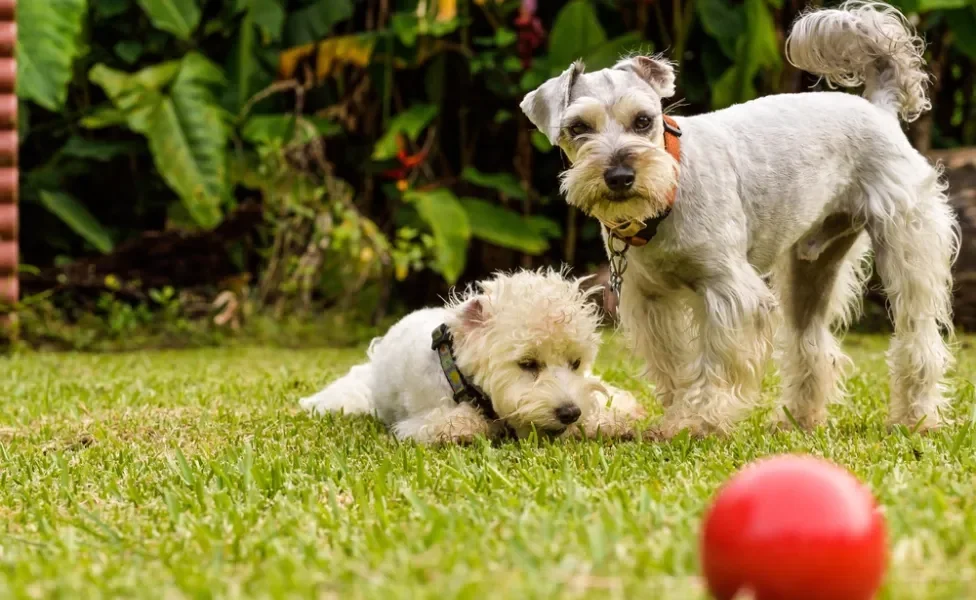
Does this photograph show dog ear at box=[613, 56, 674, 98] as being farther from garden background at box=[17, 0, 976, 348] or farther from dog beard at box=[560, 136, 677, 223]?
garden background at box=[17, 0, 976, 348]

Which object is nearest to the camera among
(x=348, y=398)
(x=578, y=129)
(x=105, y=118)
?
(x=578, y=129)

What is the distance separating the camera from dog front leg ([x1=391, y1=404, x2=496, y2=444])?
4.66m

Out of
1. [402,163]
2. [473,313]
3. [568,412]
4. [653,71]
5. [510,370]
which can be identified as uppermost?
[653,71]

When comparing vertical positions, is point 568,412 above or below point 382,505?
below

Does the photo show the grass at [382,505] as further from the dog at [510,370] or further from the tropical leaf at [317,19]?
the tropical leaf at [317,19]

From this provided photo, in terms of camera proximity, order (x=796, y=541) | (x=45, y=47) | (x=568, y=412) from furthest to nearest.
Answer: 1. (x=45, y=47)
2. (x=568, y=412)
3. (x=796, y=541)

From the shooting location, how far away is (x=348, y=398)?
575cm

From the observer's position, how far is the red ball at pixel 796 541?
216 centimetres

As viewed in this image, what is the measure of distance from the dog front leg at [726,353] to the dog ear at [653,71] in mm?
844

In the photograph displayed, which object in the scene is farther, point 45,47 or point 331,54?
point 331,54

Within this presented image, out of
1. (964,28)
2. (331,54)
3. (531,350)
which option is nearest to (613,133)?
(531,350)

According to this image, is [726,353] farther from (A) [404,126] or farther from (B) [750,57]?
(A) [404,126]

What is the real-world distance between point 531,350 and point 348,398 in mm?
1385

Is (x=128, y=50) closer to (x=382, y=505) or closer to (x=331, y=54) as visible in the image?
(x=331, y=54)
